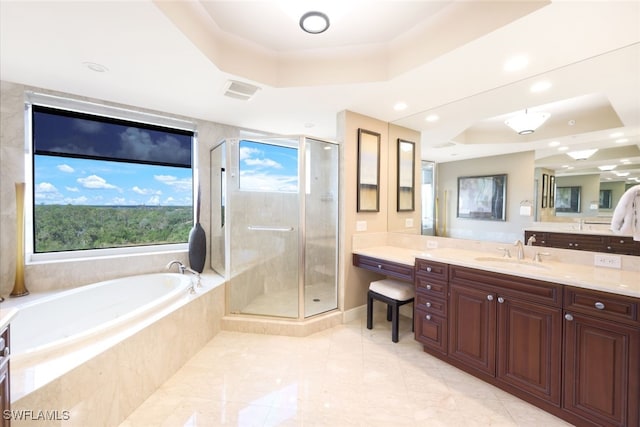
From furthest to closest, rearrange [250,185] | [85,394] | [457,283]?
[250,185], [457,283], [85,394]

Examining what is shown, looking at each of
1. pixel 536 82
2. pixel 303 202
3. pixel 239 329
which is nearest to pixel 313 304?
pixel 239 329

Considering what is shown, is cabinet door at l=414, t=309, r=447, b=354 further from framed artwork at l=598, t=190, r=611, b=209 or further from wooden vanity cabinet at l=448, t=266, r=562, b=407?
framed artwork at l=598, t=190, r=611, b=209

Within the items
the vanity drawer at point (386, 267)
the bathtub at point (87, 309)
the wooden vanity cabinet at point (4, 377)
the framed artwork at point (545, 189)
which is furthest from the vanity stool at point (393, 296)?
the wooden vanity cabinet at point (4, 377)

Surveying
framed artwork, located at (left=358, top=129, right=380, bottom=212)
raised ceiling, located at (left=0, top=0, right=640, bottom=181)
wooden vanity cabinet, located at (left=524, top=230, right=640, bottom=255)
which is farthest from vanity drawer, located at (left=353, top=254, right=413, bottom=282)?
raised ceiling, located at (left=0, top=0, right=640, bottom=181)

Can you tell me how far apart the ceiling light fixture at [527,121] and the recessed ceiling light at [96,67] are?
11.3 ft

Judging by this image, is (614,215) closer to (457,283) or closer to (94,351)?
(457,283)

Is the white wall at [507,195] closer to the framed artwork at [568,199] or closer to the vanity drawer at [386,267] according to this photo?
the framed artwork at [568,199]

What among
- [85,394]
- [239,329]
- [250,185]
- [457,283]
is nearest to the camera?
[85,394]

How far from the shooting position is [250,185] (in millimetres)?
3105

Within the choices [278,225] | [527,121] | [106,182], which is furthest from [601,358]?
[106,182]

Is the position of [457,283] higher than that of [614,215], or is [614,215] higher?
[614,215]

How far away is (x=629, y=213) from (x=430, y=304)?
56.0 inches

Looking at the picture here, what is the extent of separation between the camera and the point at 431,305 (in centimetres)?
221

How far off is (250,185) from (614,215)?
3.15m
